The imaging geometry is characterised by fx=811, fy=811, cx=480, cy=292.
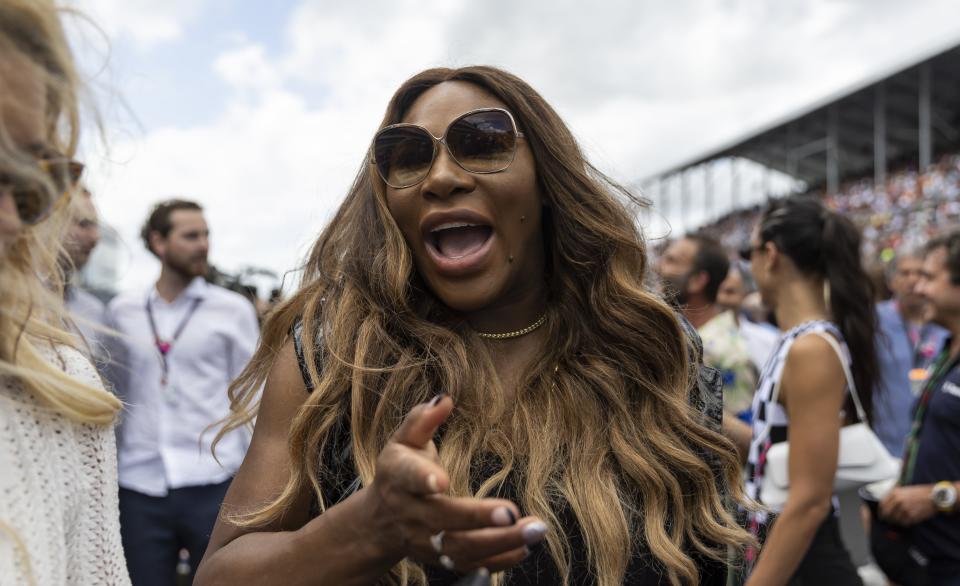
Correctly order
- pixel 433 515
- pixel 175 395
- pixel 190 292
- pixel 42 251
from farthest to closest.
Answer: pixel 190 292 < pixel 175 395 < pixel 42 251 < pixel 433 515

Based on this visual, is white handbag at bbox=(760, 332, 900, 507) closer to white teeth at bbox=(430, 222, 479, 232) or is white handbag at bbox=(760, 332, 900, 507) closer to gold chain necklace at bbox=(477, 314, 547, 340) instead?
gold chain necklace at bbox=(477, 314, 547, 340)

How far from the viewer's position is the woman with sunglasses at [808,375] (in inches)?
103

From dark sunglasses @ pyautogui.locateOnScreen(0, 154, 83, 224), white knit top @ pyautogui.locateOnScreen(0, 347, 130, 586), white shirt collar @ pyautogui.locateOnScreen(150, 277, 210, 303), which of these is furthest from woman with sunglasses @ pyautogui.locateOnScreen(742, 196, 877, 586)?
white shirt collar @ pyautogui.locateOnScreen(150, 277, 210, 303)

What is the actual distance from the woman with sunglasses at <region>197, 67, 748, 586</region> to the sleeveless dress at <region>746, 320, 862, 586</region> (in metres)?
1.13

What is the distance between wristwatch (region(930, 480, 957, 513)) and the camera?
3.13 metres

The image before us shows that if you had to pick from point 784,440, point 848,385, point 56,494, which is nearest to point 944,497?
point 848,385

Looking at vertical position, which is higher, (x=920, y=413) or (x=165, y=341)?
(x=165, y=341)

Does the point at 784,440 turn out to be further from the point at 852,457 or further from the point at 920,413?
the point at 920,413

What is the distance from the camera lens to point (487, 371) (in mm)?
1792

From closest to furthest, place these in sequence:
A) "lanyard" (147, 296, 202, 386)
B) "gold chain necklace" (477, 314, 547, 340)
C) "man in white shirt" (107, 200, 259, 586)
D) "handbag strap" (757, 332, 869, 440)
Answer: "gold chain necklace" (477, 314, 547, 340) < "handbag strap" (757, 332, 869, 440) < "man in white shirt" (107, 200, 259, 586) < "lanyard" (147, 296, 202, 386)

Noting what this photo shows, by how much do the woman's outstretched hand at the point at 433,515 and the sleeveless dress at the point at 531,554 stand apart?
0.36 meters

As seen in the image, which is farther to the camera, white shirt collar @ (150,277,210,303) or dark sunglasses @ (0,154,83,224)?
white shirt collar @ (150,277,210,303)

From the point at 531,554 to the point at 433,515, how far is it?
0.51 m

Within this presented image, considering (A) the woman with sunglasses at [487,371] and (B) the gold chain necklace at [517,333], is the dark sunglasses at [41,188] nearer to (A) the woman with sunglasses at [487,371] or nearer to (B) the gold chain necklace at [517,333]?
(A) the woman with sunglasses at [487,371]
